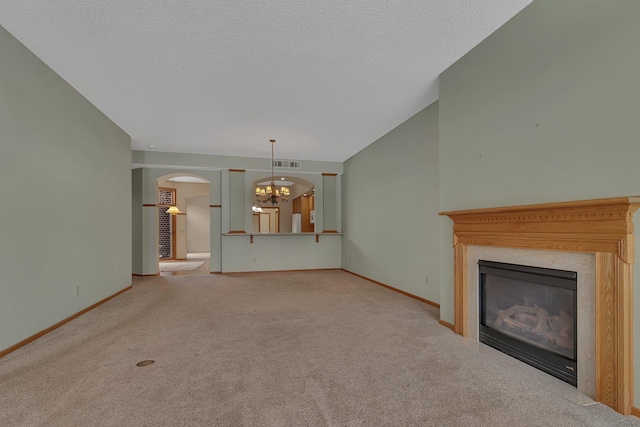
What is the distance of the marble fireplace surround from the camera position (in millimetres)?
1850

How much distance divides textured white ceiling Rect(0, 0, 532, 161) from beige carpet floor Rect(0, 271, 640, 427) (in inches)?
114

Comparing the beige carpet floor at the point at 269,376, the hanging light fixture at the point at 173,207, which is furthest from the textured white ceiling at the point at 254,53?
the hanging light fixture at the point at 173,207

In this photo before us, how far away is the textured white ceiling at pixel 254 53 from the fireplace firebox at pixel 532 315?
7.18ft

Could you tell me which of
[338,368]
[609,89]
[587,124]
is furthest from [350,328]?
[609,89]

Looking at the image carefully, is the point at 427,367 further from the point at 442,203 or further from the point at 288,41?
the point at 288,41

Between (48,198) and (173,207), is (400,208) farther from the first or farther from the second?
(173,207)

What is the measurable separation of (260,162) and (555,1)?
21.0 feet

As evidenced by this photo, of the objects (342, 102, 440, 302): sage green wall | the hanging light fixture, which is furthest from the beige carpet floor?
the hanging light fixture

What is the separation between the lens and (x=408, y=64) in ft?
11.0

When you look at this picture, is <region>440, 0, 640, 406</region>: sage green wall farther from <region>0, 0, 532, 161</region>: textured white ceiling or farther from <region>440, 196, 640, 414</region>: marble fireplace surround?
<region>0, 0, 532, 161</region>: textured white ceiling

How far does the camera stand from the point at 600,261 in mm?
1998

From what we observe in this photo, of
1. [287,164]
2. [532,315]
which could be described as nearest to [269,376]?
[532,315]

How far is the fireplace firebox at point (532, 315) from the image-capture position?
7.29 feet

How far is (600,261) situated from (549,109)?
116cm
